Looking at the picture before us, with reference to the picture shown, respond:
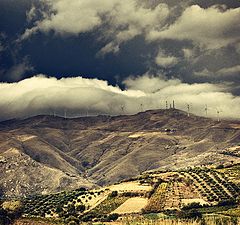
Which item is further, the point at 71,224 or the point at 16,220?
the point at 71,224

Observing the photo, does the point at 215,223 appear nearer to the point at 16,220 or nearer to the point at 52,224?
the point at 52,224

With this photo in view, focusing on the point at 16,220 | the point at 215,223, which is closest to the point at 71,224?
the point at 16,220

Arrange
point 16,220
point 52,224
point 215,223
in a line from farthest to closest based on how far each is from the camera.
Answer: point 215,223
point 52,224
point 16,220

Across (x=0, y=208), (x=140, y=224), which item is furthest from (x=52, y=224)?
(x=140, y=224)

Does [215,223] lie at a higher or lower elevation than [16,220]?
lower

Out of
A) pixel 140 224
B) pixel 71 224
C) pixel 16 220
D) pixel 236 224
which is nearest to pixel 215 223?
pixel 236 224

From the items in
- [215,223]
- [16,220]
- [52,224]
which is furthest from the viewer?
[215,223]

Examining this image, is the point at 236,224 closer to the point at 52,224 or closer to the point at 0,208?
the point at 52,224

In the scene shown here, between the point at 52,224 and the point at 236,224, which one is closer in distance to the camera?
the point at 52,224

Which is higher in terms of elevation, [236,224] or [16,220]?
[16,220]
